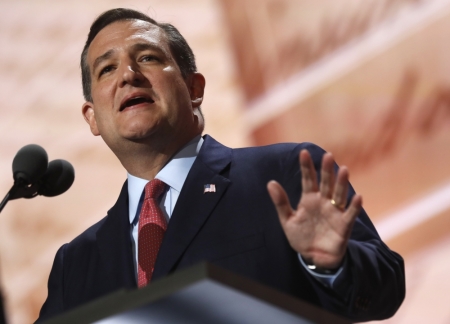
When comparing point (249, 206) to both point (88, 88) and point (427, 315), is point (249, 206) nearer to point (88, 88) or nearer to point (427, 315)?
point (88, 88)

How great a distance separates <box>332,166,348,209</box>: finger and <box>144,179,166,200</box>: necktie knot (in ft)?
2.57

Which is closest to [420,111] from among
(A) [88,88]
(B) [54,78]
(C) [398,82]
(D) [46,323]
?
(C) [398,82]

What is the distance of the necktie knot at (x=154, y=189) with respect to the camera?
2021mm

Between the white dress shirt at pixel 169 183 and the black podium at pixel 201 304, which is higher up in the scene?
the black podium at pixel 201 304

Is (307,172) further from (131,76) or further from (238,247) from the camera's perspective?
(131,76)

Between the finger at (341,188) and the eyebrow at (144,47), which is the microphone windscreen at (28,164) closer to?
the eyebrow at (144,47)

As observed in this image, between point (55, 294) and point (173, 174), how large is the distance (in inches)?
19.0

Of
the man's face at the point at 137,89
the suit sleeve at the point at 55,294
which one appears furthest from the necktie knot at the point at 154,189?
the suit sleeve at the point at 55,294

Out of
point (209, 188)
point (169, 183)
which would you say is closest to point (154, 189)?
point (169, 183)

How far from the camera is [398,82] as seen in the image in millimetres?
2916

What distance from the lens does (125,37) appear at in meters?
2.31

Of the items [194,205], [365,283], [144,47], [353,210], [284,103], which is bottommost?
[284,103]

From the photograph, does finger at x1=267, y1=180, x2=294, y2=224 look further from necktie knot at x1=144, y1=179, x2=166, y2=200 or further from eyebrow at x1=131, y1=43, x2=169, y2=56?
eyebrow at x1=131, y1=43, x2=169, y2=56

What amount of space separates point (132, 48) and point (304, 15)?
1.14 meters
